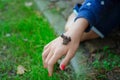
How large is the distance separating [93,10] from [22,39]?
701 mm

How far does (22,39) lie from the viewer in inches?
91.8

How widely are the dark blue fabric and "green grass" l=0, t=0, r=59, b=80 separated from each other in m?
0.39

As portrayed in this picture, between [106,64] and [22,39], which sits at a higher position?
[22,39]

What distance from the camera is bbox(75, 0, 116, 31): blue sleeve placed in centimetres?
180

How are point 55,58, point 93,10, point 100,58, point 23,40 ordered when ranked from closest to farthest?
point 55,58
point 93,10
point 100,58
point 23,40

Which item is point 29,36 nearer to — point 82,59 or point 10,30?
point 10,30

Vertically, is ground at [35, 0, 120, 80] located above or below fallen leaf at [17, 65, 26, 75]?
below

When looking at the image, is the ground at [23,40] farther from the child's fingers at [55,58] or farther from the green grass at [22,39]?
the child's fingers at [55,58]

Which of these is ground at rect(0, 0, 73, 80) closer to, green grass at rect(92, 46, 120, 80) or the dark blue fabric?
green grass at rect(92, 46, 120, 80)

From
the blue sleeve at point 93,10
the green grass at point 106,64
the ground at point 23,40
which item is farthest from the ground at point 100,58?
the blue sleeve at point 93,10

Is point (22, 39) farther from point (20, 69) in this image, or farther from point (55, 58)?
point (55, 58)

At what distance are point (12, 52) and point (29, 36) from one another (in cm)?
25

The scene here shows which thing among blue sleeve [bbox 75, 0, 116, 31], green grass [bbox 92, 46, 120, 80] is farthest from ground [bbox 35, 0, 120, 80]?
blue sleeve [bbox 75, 0, 116, 31]

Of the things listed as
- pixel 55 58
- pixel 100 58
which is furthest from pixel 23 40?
pixel 55 58
